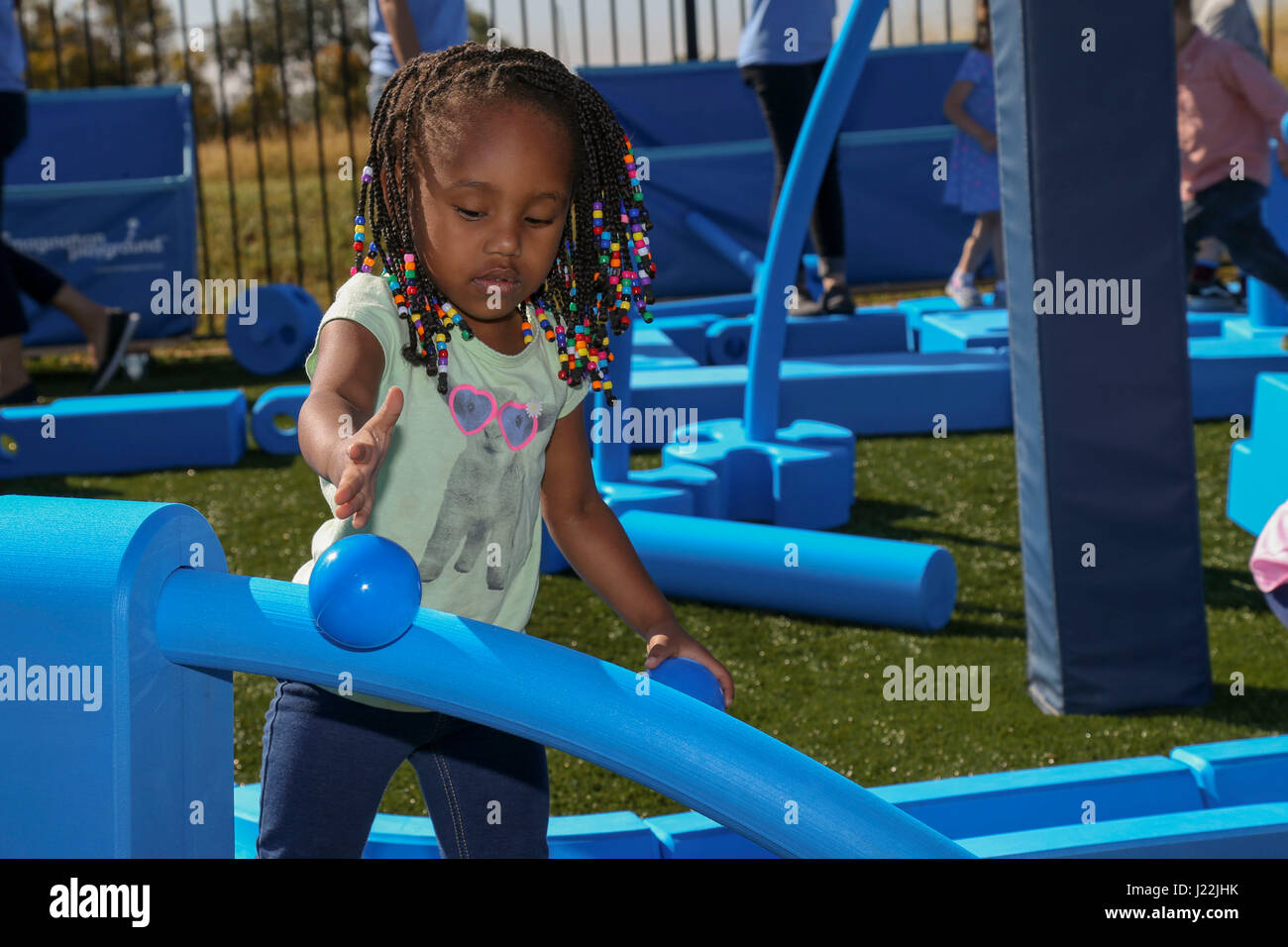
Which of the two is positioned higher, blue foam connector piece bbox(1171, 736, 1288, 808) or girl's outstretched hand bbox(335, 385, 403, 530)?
girl's outstretched hand bbox(335, 385, 403, 530)

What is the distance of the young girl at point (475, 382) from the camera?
1252mm

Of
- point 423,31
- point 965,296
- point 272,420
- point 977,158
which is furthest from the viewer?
point 977,158

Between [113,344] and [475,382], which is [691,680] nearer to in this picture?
[475,382]

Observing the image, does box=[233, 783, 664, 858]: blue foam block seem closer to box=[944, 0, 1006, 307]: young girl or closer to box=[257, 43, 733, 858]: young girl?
box=[257, 43, 733, 858]: young girl

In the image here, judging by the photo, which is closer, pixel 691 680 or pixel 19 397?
pixel 691 680

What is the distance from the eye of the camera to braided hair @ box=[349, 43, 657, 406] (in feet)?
4.17

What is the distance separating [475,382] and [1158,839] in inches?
36.8

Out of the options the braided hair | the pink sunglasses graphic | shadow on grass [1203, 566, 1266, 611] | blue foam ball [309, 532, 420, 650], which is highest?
the braided hair

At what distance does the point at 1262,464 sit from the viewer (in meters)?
3.33

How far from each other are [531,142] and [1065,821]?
1.23 metres

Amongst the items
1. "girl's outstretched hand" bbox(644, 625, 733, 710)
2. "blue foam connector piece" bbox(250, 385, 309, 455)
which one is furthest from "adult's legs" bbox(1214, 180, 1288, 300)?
"girl's outstretched hand" bbox(644, 625, 733, 710)

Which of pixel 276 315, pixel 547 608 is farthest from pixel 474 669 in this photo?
pixel 276 315

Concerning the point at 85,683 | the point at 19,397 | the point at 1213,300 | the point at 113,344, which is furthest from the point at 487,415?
the point at 1213,300

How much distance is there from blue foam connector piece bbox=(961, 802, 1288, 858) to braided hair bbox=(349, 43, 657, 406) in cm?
69
